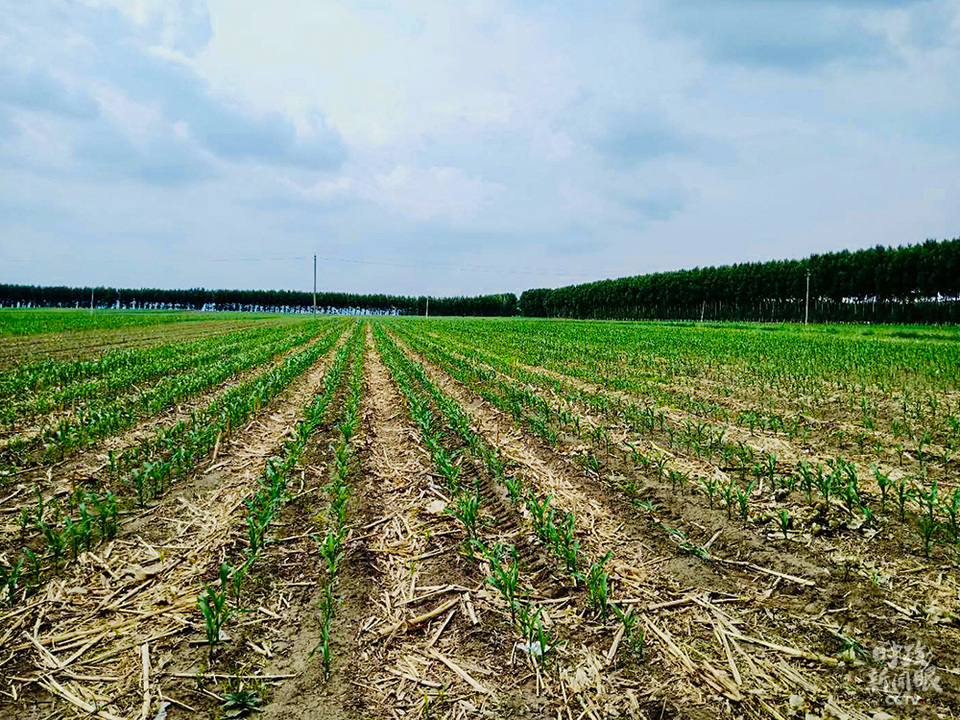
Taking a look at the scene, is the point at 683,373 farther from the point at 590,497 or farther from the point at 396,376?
the point at 590,497

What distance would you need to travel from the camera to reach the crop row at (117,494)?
3.93 metres

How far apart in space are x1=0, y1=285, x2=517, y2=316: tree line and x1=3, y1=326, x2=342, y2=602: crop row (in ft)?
379

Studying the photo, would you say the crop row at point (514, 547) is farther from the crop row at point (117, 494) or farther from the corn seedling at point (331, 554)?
the crop row at point (117, 494)

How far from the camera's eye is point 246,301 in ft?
443

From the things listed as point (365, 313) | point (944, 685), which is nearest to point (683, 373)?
point (944, 685)

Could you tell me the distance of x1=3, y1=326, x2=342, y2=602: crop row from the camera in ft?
12.9

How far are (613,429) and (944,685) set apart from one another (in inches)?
213

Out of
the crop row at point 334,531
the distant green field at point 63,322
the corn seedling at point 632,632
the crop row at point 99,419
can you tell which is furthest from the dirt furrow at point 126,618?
the distant green field at point 63,322

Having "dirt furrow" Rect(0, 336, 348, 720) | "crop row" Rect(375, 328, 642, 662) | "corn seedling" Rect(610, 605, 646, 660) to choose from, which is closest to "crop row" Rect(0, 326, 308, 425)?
"dirt furrow" Rect(0, 336, 348, 720)

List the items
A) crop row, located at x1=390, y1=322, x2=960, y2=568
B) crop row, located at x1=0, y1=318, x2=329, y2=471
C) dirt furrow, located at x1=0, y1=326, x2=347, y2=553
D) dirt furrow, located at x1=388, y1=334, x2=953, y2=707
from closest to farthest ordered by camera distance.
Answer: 1. dirt furrow, located at x1=388, y1=334, x2=953, y2=707
2. crop row, located at x1=390, y1=322, x2=960, y2=568
3. dirt furrow, located at x1=0, y1=326, x2=347, y2=553
4. crop row, located at x1=0, y1=318, x2=329, y2=471

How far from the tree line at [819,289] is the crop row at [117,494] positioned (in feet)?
176

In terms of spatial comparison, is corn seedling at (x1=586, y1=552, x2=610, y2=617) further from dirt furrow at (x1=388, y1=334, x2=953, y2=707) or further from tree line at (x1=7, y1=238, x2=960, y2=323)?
tree line at (x1=7, y1=238, x2=960, y2=323)

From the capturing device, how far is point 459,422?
7.81 meters

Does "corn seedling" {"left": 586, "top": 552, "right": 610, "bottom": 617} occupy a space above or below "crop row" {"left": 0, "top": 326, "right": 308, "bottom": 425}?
below
